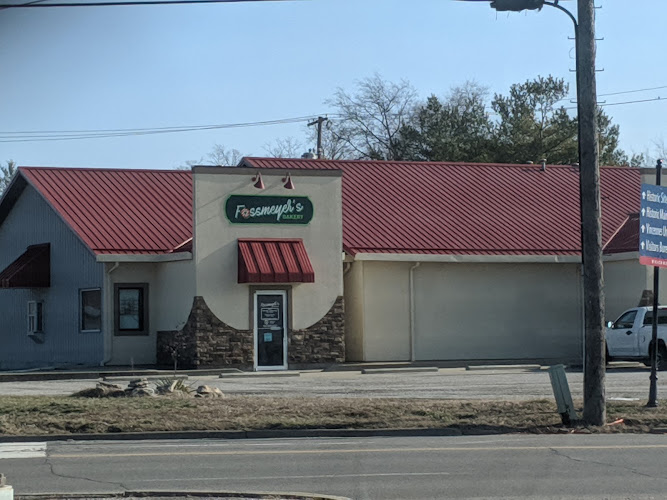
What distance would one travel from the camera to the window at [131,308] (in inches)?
1276

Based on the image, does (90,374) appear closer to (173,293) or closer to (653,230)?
(173,293)

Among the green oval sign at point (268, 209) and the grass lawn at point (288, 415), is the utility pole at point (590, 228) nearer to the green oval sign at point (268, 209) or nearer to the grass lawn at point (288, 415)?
the grass lawn at point (288, 415)

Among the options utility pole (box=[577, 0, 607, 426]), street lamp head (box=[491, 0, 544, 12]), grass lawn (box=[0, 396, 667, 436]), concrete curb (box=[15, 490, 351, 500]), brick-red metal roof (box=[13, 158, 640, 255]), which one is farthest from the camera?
brick-red metal roof (box=[13, 158, 640, 255])

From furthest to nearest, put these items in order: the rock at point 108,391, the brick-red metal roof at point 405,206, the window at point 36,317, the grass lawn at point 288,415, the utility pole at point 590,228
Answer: the window at point 36,317
the brick-red metal roof at point 405,206
the rock at point 108,391
the utility pole at point 590,228
the grass lawn at point 288,415

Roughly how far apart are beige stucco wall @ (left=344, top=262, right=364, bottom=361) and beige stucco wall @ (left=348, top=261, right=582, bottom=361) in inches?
6.1

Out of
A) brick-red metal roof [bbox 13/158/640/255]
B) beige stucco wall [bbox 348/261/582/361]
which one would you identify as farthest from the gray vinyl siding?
beige stucco wall [bbox 348/261/582/361]

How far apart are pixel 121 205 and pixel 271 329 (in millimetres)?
7039

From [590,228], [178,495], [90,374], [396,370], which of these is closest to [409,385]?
[396,370]

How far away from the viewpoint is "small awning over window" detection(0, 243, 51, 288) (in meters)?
34.0

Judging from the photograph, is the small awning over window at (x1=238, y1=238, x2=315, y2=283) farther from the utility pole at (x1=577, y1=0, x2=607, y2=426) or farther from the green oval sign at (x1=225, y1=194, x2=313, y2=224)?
the utility pole at (x1=577, y1=0, x2=607, y2=426)

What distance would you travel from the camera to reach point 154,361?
32.5 metres

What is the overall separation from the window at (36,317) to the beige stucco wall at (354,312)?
10.2 m

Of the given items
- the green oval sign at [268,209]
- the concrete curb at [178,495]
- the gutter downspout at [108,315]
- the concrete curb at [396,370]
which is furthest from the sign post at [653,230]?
the gutter downspout at [108,315]

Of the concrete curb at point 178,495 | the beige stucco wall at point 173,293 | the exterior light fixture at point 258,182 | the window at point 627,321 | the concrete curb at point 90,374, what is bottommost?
the concrete curb at point 178,495
